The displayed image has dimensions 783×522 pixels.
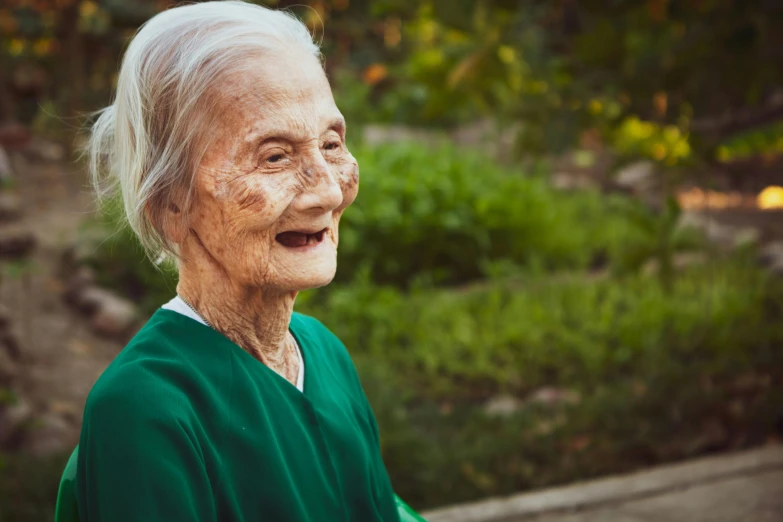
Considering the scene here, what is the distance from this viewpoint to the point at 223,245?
3.72ft

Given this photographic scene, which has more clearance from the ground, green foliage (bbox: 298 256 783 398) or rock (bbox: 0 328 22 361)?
green foliage (bbox: 298 256 783 398)

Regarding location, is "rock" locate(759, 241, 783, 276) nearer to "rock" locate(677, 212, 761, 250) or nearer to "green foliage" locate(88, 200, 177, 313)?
"rock" locate(677, 212, 761, 250)

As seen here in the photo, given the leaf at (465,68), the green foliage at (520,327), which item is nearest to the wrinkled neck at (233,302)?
the leaf at (465,68)

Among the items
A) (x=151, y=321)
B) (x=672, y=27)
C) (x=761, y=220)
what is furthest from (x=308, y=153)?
(x=761, y=220)

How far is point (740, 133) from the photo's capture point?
9.24 feet

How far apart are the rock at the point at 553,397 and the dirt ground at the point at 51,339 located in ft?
6.58

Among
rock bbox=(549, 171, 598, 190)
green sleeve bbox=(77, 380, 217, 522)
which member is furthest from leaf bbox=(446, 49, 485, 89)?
rock bbox=(549, 171, 598, 190)

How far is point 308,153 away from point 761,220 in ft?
22.9

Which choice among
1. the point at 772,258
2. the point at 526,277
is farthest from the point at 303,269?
the point at 772,258

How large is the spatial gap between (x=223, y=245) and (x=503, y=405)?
111 inches

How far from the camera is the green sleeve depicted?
0.98 m

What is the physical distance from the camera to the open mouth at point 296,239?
3.76 ft

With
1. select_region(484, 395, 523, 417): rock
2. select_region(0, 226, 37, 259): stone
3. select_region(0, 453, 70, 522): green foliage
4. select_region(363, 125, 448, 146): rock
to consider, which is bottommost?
select_region(0, 453, 70, 522): green foliage

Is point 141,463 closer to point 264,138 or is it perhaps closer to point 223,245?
point 223,245
